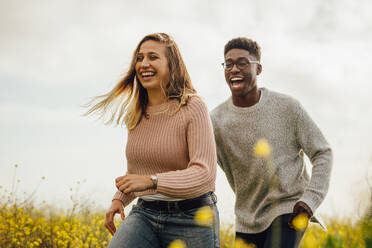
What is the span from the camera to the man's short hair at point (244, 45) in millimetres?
3863

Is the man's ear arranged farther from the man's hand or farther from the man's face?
the man's hand

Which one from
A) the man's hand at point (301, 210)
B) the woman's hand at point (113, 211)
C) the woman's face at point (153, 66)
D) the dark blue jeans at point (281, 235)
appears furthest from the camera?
the dark blue jeans at point (281, 235)

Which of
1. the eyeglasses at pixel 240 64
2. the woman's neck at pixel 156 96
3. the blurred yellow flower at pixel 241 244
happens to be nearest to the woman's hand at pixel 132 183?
the woman's neck at pixel 156 96

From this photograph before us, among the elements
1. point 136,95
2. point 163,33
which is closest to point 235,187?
point 136,95

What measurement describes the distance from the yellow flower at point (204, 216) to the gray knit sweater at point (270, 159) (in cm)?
101

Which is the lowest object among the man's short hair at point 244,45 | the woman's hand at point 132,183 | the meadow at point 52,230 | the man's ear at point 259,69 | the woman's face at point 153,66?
the meadow at point 52,230

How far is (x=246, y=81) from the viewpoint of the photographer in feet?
12.2

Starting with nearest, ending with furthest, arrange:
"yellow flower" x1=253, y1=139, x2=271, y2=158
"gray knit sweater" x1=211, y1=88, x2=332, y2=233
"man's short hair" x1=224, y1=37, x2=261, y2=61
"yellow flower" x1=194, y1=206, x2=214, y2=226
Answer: "yellow flower" x1=194, y1=206, x2=214, y2=226
"gray knit sweater" x1=211, y1=88, x2=332, y2=233
"yellow flower" x1=253, y1=139, x2=271, y2=158
"man's short hair" x1=224, y1=37, x2=261, y2=61

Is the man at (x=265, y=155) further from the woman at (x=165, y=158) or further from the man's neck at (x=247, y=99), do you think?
the woman at (x=165, y=158)

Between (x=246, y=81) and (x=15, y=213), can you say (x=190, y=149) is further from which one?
(x=15, y=213)

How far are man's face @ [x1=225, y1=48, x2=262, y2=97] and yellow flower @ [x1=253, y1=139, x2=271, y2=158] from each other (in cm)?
46

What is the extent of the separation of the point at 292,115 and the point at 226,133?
0.57 m

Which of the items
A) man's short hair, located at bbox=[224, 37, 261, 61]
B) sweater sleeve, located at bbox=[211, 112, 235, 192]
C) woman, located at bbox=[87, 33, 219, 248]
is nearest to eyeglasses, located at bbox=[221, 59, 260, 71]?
man's short hair, located at bbox=[224, 37, 261, 61]

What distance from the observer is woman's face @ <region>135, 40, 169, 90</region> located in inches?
108
